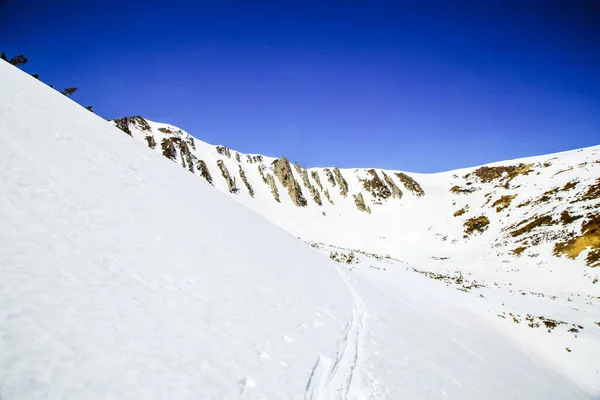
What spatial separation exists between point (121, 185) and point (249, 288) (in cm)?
628

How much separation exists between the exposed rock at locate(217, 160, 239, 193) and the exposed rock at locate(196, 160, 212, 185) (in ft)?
13.1

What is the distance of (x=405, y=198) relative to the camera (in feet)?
276

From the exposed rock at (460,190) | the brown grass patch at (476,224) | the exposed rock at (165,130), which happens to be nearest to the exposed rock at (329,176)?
the exposed rock at (460,190)

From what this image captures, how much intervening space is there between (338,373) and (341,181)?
8139cm

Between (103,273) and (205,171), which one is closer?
(103,273)

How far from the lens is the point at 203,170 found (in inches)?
2456

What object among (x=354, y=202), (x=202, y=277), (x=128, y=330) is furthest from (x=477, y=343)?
(x=354, y=202)

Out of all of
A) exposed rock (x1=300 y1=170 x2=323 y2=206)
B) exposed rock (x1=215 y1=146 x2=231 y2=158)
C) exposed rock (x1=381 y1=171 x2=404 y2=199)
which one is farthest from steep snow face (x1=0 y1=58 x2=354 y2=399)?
exposed rock (x1=381 y1=171 x2=404 y2=199)

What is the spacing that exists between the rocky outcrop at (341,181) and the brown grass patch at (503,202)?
120 ft

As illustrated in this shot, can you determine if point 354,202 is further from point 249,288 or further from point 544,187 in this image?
point 249,288

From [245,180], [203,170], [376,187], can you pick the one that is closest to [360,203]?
[376,187]

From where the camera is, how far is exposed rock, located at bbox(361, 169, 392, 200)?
3300 inches

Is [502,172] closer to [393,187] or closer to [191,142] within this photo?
[393,187]

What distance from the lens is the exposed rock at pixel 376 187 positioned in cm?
8381
